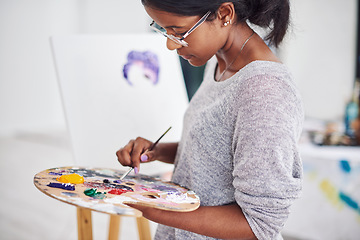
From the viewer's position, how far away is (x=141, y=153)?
3.50ft

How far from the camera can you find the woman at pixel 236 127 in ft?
2.40

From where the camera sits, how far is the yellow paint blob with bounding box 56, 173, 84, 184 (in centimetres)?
83

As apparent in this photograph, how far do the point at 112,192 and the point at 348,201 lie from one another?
1616mm

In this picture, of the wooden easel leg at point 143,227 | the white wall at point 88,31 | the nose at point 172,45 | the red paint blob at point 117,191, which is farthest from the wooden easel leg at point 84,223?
the white wall at point 88,31

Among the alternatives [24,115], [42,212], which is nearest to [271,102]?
[42,212]

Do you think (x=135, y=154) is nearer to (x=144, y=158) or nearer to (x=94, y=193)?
(x=144, y=158)

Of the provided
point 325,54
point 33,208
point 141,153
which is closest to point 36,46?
point 33,208

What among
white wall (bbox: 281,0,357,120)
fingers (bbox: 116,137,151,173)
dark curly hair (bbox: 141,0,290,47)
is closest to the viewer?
dark curly hair (bbox: 141,0,290,47)

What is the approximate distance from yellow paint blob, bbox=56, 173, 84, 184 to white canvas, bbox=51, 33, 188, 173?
0.52 m

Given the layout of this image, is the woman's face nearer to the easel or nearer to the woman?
the woman

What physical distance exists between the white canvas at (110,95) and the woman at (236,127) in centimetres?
41

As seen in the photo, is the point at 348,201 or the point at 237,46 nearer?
the point at 237,46

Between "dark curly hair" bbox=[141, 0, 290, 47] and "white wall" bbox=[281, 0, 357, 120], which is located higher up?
"dark curly hair" bbox=[141, 0, 290, 47]

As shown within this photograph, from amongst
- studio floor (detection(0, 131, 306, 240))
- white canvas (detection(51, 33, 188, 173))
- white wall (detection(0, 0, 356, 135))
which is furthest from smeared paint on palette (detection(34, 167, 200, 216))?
white wall (detection(0, 0, 356, 135))
